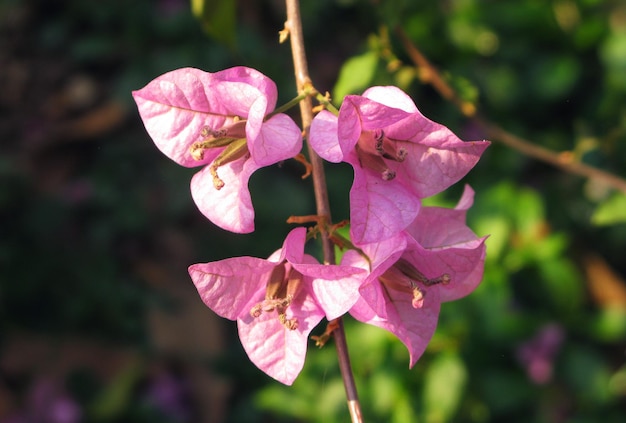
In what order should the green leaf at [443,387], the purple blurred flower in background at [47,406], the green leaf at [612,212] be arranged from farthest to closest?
the purple blurred flower in background at [47,406], the green leaf at [443,387], the green leaf at [612,212]

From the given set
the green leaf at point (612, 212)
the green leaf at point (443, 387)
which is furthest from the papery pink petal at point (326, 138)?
the green leaf at point (443, 387)

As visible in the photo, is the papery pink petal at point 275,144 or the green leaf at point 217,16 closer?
the papery pink petal at point 275,144

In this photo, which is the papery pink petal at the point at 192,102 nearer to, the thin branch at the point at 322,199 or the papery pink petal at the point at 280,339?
the thin branch at the point at 322,199

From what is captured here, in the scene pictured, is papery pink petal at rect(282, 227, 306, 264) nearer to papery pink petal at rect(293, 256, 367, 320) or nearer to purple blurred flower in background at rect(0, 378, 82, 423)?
papery pink petal at rect(293, 256, 367, 320)

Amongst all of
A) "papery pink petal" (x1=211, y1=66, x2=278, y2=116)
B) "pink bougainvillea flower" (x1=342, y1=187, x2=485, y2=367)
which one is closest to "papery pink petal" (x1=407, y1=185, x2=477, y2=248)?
"pink bougainvillea flower" (x1=342, y1=187, x2=485, y2=367)

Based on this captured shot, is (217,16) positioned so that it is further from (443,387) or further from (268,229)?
(268,229)

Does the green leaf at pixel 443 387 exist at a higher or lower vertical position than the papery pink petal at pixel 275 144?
lower

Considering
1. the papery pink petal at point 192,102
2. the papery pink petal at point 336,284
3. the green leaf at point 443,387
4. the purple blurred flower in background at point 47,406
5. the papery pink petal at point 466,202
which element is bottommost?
the purple blurred flower in background at point 47,406
